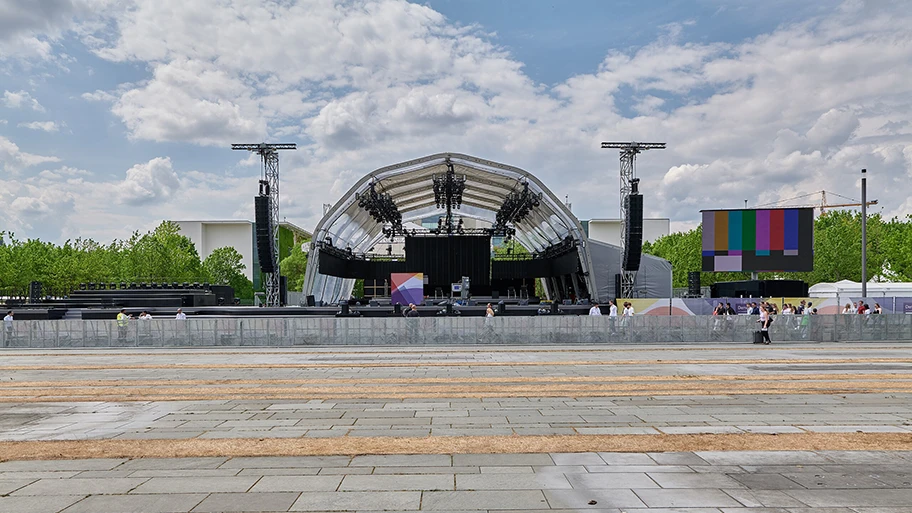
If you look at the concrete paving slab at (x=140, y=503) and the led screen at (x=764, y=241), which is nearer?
the concrete paving slab at (x=140, y=503)

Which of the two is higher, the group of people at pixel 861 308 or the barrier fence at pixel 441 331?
the group of people at pixel 861 308

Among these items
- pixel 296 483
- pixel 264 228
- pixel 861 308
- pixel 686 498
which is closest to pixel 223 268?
pixel 264 228

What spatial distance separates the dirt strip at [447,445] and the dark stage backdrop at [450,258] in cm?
4973

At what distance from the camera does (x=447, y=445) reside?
28.1 ft

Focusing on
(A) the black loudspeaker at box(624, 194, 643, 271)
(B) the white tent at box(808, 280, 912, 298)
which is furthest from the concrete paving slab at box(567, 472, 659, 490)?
(B) the white tent at box(808, 280, 912, 298)

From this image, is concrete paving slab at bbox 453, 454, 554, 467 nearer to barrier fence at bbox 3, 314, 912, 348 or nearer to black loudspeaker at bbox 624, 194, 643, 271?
barrier fence at bbox 3, 314, 912, 348

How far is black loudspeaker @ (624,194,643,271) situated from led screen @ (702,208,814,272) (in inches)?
188

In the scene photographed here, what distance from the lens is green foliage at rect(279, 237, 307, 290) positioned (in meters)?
100

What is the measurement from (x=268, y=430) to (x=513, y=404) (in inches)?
168

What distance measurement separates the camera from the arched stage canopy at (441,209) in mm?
47188

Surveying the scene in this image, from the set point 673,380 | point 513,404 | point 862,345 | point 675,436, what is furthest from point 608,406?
point 862,345

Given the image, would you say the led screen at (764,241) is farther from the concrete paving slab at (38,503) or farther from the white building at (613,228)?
the white building at (613,228)

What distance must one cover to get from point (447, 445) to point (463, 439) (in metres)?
0.40

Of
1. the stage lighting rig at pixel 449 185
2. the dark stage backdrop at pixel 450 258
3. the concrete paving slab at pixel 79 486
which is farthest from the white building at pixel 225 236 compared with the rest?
the concrete paving slab at pixel 79 486
